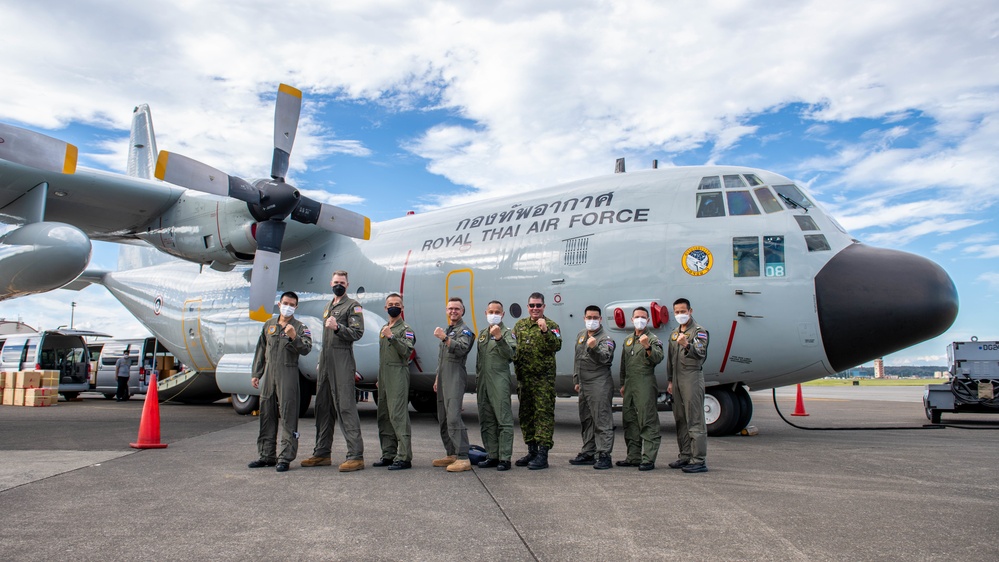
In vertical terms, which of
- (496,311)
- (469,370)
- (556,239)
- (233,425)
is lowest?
(233,425)

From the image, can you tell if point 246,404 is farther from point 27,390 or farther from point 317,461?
point 317,461

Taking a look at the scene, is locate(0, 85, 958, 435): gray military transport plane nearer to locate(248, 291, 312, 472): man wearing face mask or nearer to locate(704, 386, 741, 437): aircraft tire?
locate(704, 386, 741, 437): aircraft tire

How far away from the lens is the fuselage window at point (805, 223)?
8.25 meters

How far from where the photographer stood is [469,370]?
414 inches

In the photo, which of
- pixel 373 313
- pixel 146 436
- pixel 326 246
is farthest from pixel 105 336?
pixel 146 436

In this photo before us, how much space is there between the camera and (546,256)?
9.55 meters

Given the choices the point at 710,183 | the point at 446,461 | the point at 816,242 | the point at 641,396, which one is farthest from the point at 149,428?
the point at 816,242

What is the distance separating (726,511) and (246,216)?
31.3ft

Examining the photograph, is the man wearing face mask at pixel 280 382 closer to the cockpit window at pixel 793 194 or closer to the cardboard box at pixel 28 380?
the cockpit window at pixel 793 194

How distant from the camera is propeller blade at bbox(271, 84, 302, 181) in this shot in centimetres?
1134

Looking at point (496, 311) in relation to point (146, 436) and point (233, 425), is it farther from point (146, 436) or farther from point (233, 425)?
point (233, 425)

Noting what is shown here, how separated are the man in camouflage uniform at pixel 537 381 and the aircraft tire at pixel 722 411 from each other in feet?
10.7

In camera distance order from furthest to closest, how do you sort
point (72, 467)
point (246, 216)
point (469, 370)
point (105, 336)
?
point (105, 336) → point (246, 216) → point (469, 370) → point (72, 467)

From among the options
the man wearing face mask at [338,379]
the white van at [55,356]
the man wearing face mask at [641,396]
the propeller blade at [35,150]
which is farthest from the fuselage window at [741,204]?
the white van at [55,356]
